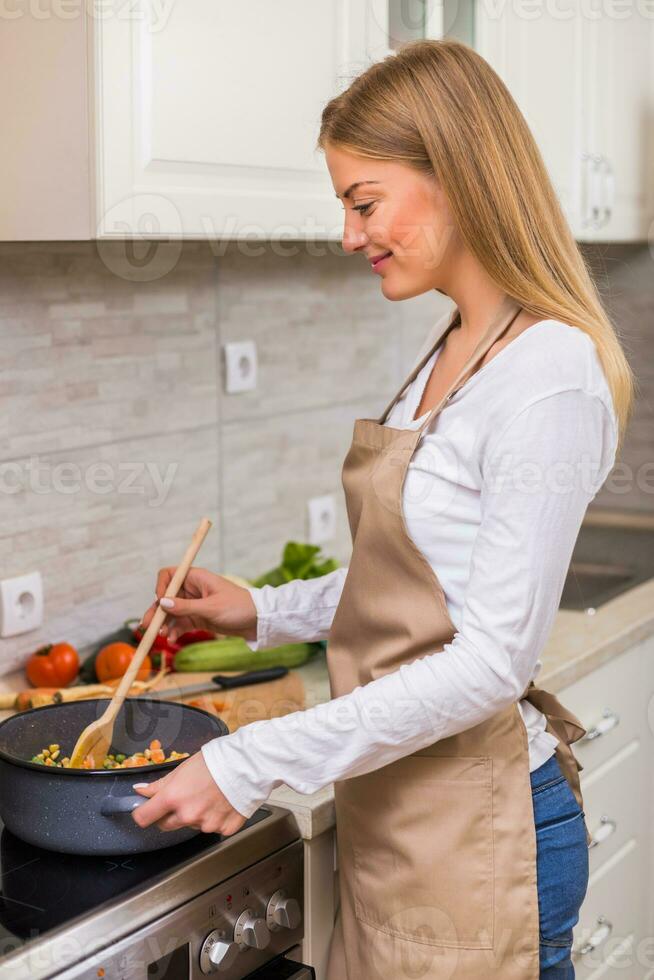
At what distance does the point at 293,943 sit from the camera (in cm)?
129

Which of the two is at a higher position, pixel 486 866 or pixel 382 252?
pixel 382 252

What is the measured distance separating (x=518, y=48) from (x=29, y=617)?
1191mm

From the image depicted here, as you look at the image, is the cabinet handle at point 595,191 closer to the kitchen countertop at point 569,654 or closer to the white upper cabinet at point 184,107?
the white upper cabinet at point 184,107

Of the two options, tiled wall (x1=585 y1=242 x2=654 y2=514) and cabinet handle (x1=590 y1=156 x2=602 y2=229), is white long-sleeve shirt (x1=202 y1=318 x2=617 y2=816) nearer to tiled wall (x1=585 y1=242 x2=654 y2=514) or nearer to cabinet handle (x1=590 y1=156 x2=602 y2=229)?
cabinet handle (x1=590 y1=156 x2=602 y2=229)

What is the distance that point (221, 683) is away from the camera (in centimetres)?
168

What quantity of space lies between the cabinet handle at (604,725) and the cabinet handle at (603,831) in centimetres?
14

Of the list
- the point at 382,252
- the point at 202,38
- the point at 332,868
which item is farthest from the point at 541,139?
the point at 332,868

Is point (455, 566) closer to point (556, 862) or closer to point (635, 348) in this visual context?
point (556, 862)

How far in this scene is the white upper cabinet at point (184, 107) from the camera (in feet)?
4.26

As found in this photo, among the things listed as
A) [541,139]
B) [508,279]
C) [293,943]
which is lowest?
[293,943]

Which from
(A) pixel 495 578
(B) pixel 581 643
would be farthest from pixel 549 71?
(A) pixel 495 578

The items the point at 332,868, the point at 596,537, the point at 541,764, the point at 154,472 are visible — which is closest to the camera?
the point at 541,764

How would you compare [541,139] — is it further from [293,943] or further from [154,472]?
[293,943]

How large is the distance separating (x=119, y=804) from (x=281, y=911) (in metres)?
0.25
